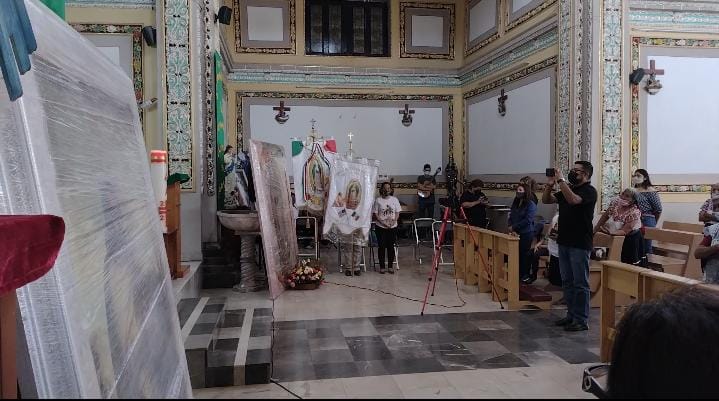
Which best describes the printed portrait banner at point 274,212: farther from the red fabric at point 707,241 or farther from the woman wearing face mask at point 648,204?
the woman wearing face mask at point 648,204

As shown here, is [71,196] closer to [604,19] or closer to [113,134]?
[113,134]

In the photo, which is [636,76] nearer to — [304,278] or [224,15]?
[304,278]

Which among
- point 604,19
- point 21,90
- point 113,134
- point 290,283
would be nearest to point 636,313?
point 21,90

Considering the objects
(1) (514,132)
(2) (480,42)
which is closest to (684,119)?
(1) (514,132)

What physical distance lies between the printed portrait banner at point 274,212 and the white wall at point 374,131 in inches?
168

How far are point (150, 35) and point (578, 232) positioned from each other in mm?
4986

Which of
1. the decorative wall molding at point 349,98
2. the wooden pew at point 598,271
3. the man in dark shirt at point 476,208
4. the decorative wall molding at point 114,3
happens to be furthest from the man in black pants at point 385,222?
the decorative wall molding at point 349,98

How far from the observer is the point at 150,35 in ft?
19.3

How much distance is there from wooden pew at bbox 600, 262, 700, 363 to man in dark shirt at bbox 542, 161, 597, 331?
693 millimetres

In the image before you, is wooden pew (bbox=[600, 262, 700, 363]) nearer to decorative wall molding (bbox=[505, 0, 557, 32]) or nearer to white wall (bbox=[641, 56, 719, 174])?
white wall (bbox=[641, 56, 719, 174])

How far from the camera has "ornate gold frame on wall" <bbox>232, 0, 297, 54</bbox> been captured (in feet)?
34.9

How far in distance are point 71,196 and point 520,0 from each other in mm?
8950

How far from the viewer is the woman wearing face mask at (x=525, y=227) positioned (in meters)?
6.28

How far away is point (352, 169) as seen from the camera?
22.9 feet
